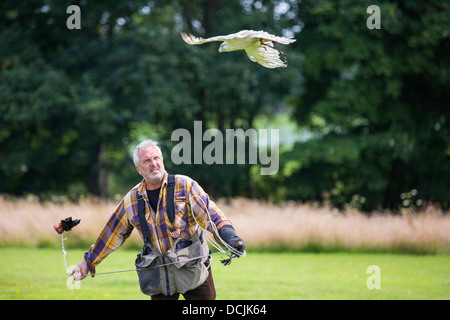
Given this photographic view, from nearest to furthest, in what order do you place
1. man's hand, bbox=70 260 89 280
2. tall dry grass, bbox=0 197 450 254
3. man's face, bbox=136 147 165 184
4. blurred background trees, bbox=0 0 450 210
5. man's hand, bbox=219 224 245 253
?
man's hand, bbox=219 224 245 253 → man's face, bbox=136 147 165 184 → man's hand, bbox=70 260 89 280 → tall dry grass, bbox=0 197 450 254 → blurred background trees, bbox=0 0 450 210

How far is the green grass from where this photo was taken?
785 centimetres

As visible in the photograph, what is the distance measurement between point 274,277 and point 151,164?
201 inches

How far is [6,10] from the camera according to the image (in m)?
19.0

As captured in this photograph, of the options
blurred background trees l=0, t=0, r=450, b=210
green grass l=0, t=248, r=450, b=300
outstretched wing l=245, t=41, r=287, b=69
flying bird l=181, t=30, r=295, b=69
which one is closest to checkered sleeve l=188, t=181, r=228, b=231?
flying bird l=181, t=30, r=295, b=69

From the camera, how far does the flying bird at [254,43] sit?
192 inches

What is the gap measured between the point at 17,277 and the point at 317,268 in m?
4.41

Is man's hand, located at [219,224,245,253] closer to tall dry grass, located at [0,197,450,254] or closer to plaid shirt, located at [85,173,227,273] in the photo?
plaid shirt, located at [85,173,227,273]

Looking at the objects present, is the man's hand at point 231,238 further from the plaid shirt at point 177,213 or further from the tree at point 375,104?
the tree at point 375,104

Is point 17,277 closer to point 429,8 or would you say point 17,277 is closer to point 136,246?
point 136,246

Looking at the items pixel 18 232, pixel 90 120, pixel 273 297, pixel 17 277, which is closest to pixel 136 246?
pixel 18 232

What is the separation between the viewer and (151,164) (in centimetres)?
440

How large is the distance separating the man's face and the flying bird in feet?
3.30

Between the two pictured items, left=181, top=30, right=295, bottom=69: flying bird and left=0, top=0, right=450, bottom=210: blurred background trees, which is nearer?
left=181, top=30, right=295, bottom=69: flying bird

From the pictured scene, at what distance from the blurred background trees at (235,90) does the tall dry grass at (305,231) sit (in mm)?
4381
